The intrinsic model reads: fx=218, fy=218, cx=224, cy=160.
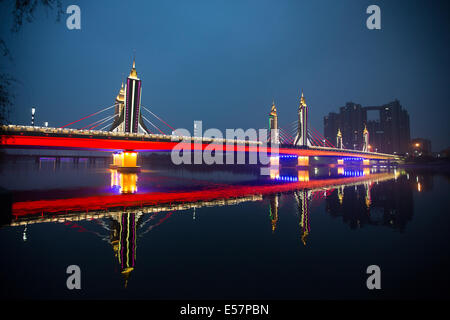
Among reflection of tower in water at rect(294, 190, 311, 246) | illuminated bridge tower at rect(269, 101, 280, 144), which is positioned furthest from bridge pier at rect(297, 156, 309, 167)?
reflection of tower in water at rect(294, 190, 311, 246)

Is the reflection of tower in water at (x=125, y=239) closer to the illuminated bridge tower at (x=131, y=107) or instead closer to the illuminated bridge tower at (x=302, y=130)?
the illuminated bridge tower at (x=131, y=107)

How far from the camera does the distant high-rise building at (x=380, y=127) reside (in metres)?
166

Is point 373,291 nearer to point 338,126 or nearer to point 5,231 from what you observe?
point 5,231

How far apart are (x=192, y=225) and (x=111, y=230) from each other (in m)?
3.36

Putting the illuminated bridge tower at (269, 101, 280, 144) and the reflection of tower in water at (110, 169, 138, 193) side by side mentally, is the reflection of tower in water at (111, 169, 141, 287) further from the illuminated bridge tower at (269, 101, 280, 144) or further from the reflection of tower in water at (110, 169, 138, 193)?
the illuminated bridge tower at (269, 101, 280, 144)

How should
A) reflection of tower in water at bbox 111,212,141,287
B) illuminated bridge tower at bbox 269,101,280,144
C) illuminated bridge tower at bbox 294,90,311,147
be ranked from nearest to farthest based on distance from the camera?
1. reflection of tower in water at bbox 111,212,141,287
2. illuminated bridge tower at bbox 294,90,311,147
3. illuminated bridge tower at bbox 269,101,280,144

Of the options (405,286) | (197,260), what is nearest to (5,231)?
(197,260)

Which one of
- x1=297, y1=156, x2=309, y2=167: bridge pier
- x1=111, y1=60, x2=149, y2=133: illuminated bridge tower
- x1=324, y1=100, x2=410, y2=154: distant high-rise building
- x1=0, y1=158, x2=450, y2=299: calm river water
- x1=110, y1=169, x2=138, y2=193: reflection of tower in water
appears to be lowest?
x1=0, y1=158, x2=450, y2=299: calm river water

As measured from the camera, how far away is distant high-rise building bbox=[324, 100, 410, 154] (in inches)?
6535

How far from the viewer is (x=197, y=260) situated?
20.9 ft

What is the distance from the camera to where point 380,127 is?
173625 mm

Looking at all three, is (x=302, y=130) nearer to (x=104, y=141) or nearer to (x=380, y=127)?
(x=104, y=141)

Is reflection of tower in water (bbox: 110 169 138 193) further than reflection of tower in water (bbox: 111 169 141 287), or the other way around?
reflection of tower in water (bbox: 110 169 138 193)

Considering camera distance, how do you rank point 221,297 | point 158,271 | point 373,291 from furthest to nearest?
point 158,271
point 373,291
point 221,297
